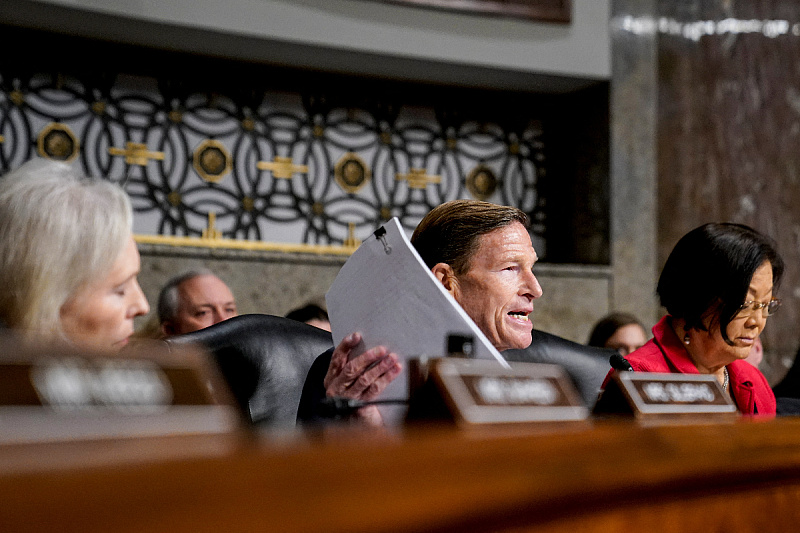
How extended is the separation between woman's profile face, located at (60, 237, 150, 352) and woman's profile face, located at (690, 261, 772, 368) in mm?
1412

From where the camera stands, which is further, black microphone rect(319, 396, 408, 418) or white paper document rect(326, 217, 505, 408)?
white paper document rect(326, 217, 505, 408)

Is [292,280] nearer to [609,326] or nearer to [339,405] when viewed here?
[609,326]

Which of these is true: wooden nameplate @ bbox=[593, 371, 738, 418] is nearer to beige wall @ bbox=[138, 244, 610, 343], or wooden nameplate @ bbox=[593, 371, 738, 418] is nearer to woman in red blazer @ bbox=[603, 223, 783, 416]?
woman in red blazer @ bbox=[603, 223, 783, 416]

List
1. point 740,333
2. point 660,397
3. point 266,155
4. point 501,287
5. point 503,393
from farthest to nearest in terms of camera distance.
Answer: point 266,155 → point 740,333 → point 501,287 → point 660,397 → point 503,393

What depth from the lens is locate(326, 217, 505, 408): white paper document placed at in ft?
4.24

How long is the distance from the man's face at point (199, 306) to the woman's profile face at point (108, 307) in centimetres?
212

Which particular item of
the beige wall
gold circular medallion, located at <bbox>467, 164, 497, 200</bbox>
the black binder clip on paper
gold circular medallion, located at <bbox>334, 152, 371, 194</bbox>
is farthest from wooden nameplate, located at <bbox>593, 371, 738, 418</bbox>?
gold circular medallion, located at <bbox>467, 164, 497, 200</bbox>

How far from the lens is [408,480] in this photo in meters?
0.51

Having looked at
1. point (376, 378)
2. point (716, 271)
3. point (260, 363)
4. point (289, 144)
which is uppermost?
point (289, 144)

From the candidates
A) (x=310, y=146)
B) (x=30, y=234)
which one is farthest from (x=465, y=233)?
(x=310, y=146)

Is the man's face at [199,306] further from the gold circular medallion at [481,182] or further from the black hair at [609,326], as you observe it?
the gold circular medallion at [481,182]

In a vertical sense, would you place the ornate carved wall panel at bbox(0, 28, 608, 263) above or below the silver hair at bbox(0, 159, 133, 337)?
above

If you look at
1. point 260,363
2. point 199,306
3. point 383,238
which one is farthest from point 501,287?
point 199,306

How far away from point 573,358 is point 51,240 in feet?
5.76
